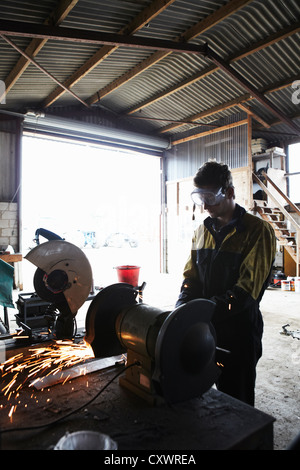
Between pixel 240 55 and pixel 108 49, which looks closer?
pixel 108 49

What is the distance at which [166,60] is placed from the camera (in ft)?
21.1

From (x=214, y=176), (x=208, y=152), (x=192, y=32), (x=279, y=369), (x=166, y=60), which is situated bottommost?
(x=279, y=369)

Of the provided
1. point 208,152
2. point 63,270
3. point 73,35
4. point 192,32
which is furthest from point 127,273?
point 208,152

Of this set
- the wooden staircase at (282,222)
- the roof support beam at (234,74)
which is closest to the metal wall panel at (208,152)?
the wooden staircase at (282,222)

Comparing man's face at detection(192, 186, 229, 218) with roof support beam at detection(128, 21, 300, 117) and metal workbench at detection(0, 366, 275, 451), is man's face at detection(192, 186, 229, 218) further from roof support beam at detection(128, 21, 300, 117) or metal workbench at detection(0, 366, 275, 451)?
roof support beam at detection(128, 21, 300, 117)

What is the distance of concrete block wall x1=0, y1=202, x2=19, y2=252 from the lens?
738 cm

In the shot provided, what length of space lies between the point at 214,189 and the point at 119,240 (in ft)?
56.9

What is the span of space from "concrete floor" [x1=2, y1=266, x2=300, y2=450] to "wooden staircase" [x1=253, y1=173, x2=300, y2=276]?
168 centimetres

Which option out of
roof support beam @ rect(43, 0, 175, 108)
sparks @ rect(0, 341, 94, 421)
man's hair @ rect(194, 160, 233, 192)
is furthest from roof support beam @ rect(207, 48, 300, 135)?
sparks @ rect(0, 341, 94, 421)

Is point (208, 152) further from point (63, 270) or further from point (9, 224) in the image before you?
point (63, 270)

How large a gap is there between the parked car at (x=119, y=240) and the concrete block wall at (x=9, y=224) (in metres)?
11.4

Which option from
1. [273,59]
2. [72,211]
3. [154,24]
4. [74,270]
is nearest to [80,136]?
[154,24]

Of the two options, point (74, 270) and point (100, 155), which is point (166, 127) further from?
point (74, 270)

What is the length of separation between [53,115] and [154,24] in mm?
3671
